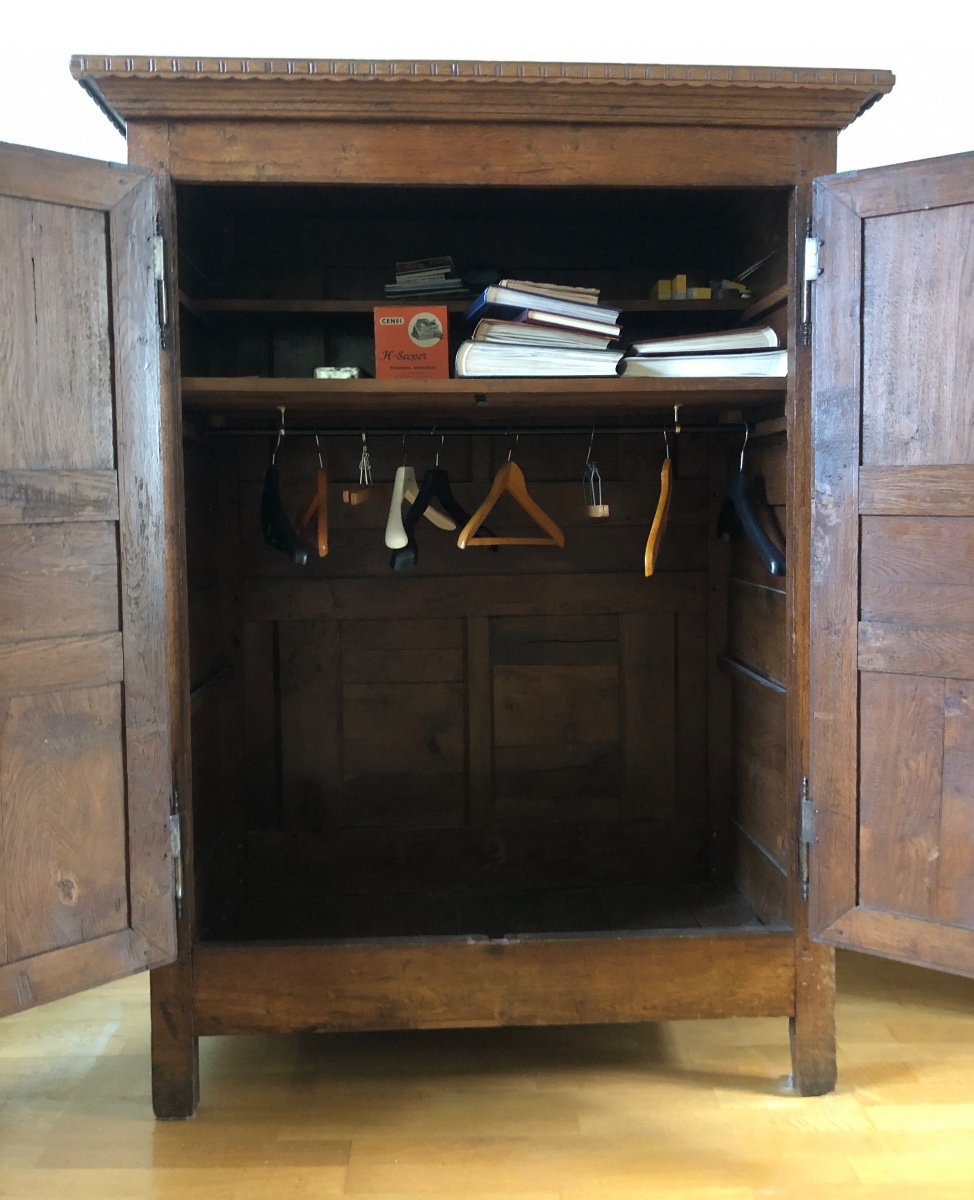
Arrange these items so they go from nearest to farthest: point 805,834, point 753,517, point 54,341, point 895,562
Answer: point 54,341 → point 895,562 → point 805,834 → point 753,517

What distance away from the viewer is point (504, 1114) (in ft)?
6.91

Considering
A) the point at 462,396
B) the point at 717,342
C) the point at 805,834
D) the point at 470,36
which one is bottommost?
the point at 805,834

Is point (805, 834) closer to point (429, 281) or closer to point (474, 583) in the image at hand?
point (474, 583)

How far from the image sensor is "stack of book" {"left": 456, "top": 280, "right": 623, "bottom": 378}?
2.13 m

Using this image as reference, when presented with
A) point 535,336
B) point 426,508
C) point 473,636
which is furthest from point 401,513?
point 535,336

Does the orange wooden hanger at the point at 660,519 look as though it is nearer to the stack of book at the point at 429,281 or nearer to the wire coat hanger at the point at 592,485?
the wire coat hanger at the point at 592,485

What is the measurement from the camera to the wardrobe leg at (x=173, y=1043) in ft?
6.83

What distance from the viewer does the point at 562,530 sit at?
2.75 metres

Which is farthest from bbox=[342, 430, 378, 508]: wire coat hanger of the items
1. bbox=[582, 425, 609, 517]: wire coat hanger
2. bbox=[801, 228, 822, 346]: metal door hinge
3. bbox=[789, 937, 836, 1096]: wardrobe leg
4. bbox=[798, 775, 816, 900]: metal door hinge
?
bbox=[789, 937, 836, 1096]: wardrobe leg

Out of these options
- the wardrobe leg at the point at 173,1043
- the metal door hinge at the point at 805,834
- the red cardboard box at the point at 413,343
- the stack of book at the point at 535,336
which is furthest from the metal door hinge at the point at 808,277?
the wardrobe leg at the point at 173,1043

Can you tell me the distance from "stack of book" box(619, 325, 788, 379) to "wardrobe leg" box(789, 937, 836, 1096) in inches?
44.4

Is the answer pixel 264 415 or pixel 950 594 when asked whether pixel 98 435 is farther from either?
pixel 950 594

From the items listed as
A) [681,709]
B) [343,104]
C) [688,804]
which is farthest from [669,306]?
[688,804]

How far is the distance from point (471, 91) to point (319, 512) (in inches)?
37.3
